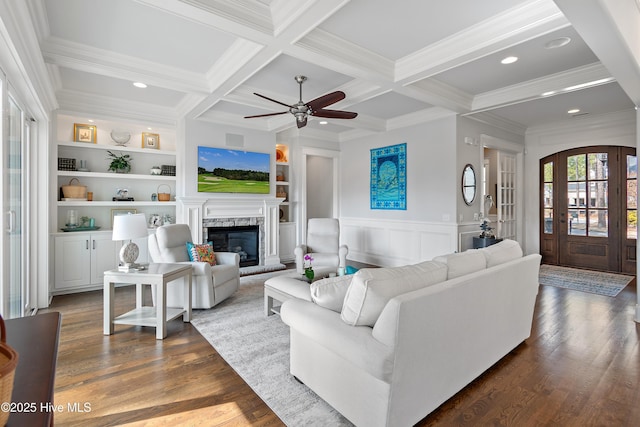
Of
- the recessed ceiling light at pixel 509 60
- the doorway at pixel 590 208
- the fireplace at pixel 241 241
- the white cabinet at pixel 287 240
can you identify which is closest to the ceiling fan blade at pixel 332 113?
the recessed ceiling light at pixel 509 60

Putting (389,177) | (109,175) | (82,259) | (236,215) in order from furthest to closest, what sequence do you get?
Result: (389,177) → (236,215) → (109,175) → (82,259)

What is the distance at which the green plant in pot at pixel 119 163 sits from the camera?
16.4ft

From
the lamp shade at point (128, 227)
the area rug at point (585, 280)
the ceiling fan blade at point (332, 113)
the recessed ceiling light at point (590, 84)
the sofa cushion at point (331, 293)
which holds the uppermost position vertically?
the recessed ceiling light at point (590, 84)

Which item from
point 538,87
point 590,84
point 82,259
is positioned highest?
point 538,87

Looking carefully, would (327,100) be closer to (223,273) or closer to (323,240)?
(223,273)

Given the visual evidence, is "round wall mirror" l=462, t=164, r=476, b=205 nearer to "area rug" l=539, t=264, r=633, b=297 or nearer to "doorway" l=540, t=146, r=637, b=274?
→ "area rug" l=539, t=264, r=633, b=297

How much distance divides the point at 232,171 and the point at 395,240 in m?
3.15

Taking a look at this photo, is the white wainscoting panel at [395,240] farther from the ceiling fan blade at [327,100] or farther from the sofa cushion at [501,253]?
the ceiling fan blade at [327,100]

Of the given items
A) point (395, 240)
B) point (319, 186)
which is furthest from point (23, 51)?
point (319, 186)

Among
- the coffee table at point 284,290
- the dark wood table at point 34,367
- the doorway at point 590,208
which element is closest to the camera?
the dark wood table at point 34,367

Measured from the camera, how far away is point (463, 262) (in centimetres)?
231

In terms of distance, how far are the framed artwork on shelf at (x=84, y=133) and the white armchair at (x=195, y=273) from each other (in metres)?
2.17

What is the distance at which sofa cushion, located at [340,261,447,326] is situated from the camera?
179 cm

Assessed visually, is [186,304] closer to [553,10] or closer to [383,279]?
[383,279]
